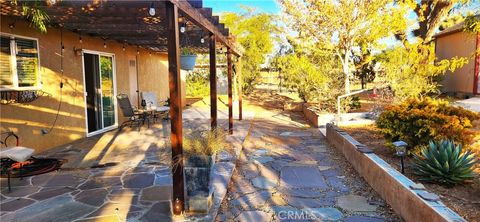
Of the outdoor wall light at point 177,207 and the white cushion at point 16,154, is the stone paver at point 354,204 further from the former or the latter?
the white cushion at point 16,154

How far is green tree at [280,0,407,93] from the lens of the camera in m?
10.5

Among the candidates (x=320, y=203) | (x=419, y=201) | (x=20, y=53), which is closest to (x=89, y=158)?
(x=20, y=53)

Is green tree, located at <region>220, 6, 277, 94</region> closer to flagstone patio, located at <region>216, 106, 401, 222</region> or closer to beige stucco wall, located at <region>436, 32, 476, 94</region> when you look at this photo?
beige stucco wall, located at <region>436, 32, 476, 94</region>

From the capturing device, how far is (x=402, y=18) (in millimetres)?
10711

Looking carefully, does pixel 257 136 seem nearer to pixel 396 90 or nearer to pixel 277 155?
pixel 277 155

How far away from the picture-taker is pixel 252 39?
18.4 m

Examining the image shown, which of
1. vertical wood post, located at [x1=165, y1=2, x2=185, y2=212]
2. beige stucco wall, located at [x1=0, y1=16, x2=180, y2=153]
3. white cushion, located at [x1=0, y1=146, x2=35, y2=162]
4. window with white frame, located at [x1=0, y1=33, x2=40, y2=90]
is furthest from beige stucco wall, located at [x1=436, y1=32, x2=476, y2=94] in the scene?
white cushion, located at [x1=0, y1=146, x2=35, y2=162]

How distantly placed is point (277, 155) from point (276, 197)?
2406 mm

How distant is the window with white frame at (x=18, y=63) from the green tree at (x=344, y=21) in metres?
7.72

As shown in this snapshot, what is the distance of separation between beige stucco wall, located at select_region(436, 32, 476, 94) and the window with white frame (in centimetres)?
1499

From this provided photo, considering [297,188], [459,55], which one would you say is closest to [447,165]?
[297,188]

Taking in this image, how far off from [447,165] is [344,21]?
7.49 meters

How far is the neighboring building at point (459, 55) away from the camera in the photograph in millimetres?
14584

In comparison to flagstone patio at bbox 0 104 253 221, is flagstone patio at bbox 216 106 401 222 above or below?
below
